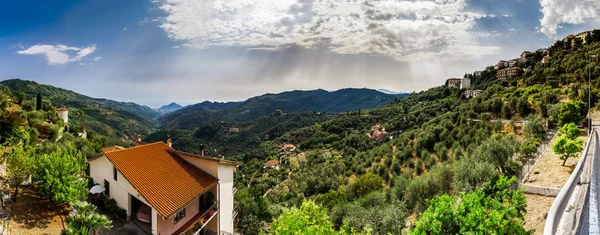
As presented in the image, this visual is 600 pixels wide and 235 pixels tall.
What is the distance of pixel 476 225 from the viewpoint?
6.24 meters

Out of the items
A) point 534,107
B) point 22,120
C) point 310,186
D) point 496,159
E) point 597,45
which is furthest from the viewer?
point 597,45

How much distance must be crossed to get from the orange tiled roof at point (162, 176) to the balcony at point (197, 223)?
1.25 m

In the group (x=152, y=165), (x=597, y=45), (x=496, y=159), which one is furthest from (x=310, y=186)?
(x=597, y=45)

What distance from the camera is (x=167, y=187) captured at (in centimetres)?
1411

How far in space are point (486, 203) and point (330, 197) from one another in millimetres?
24250

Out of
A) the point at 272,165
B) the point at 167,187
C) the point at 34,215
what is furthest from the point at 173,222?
the point at 272,165

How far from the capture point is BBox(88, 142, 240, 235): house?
13.2 metres

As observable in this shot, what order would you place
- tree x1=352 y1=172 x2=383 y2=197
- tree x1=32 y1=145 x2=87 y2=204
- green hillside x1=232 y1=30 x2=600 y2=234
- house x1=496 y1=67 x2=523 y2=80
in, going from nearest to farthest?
tree x1=32 y1=145 x2=87 y2=204, green hillside x1=232 y1=30 x2=600 y2=234, tree x1=352 y1=172 x2=383 y2=197, house x1=496 y1=67 x2=523 y2=80

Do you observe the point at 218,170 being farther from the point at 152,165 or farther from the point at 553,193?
the point at 553,193

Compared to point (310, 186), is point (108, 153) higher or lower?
higher

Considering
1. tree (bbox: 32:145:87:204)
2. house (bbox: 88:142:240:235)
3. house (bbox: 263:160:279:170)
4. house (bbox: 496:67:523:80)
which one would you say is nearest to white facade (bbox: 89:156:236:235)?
house (bbox: 88:142:240:235)

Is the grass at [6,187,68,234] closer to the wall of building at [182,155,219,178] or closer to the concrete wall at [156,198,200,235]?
the concrete wall at [156,198,200,235]

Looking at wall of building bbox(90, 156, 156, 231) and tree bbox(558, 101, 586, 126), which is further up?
tree bbox(558, 101, 586, 126)

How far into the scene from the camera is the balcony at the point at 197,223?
1388 centimetres
